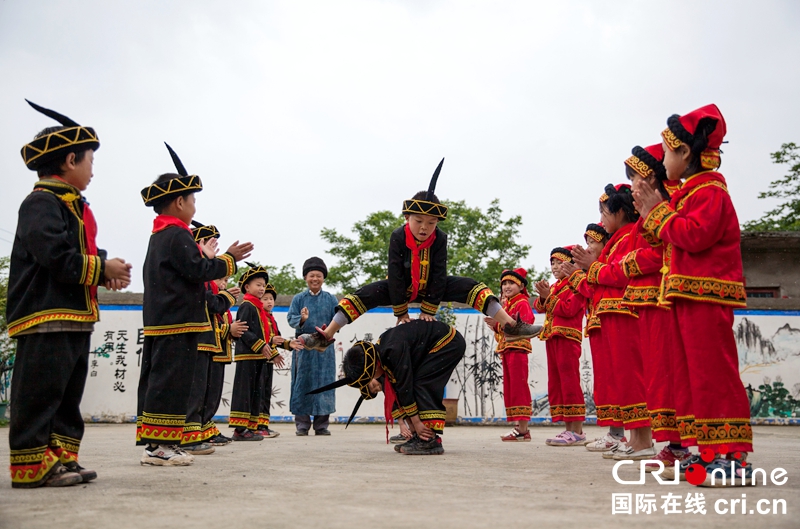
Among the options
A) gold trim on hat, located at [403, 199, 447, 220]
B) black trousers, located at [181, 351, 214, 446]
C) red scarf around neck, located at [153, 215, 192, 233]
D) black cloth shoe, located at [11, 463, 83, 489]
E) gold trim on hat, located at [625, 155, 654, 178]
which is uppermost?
gold trim on hat, located at [403, 199, 447, 220]

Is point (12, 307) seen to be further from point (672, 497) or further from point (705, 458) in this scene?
point (705, 458)

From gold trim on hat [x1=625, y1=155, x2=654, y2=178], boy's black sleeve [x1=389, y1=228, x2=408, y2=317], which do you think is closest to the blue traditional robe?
boy's black sleeve [x1=389, y1=228, x2=408, y2=317]

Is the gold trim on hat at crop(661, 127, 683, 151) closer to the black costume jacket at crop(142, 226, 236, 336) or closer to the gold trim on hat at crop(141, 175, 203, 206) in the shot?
the black costume jacket at crop(142, 226, 236, 336)

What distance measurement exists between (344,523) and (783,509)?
65.7 inches

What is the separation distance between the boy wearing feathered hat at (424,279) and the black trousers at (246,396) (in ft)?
7.06

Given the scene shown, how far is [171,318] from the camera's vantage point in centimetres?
444

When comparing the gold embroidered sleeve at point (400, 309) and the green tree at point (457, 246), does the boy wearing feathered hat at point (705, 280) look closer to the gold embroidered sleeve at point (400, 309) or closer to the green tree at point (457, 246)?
the gold embroidered sleeve at point (400, 309)

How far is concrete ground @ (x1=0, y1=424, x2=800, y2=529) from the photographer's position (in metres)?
2.42

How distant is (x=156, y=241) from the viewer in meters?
4.59

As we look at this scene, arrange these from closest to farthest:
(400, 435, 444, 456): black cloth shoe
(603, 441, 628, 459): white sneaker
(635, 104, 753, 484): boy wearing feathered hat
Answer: (635, 104, 753, 484): boy wearing feathered hat → (603, 441, 628, 459): white sneaker → (400, 435, 444, 456): black cloth shoe

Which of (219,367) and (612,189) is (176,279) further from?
(612,189)

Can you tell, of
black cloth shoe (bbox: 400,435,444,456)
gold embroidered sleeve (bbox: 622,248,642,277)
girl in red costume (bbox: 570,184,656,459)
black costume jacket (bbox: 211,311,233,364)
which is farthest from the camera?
black costume jacket (bbox: 211,311,233,364)

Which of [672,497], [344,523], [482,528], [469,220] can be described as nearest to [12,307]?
[344,523]

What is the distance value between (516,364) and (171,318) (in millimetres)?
4461
